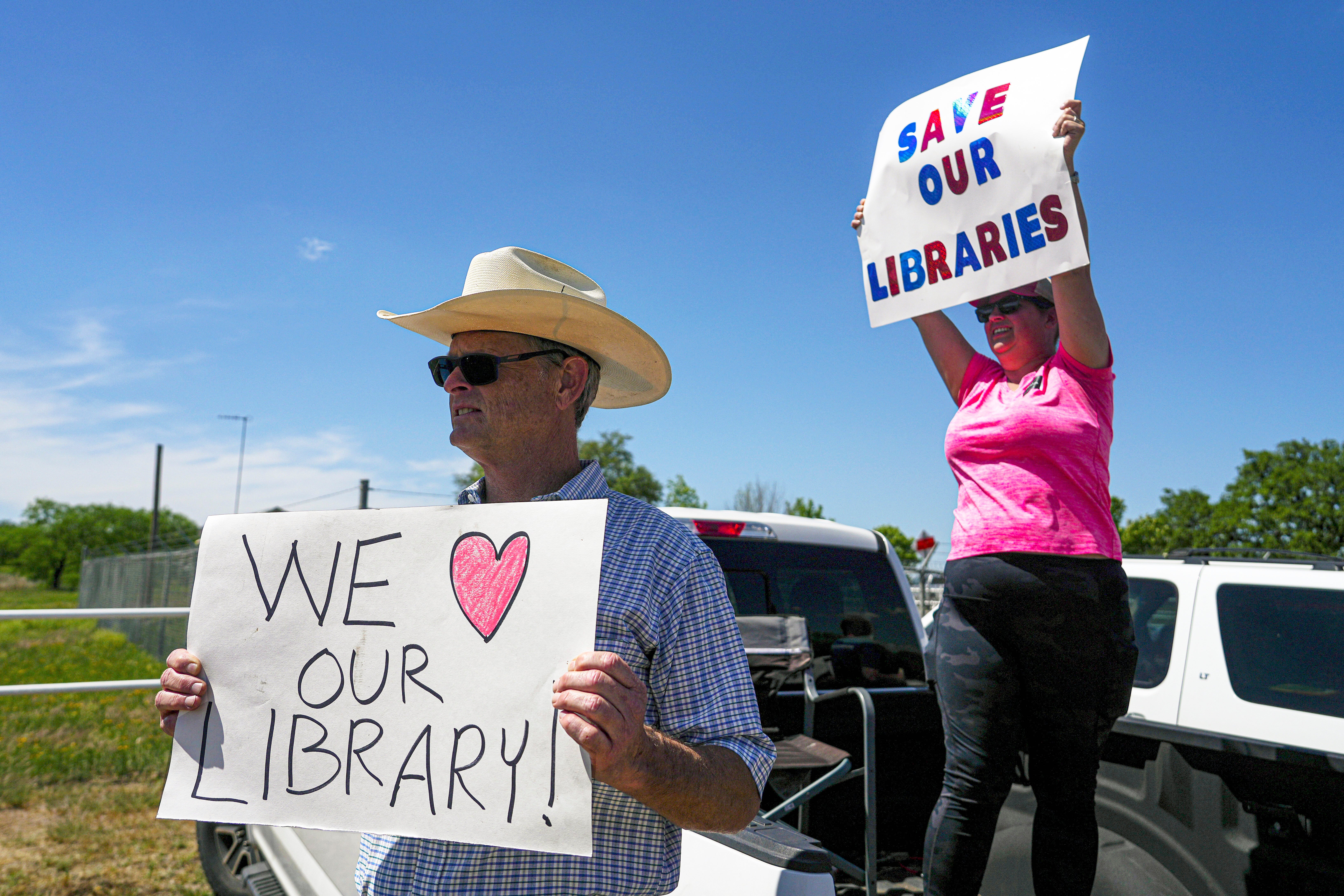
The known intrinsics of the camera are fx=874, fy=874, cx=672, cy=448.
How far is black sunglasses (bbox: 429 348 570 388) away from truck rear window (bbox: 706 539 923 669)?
1684mm

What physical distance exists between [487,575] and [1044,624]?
3.99 feet

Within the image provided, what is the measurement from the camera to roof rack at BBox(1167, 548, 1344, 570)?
3744 millimetres

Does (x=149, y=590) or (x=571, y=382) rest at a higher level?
(x=571, y=382)

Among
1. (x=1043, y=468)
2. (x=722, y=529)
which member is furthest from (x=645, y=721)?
(x=722, y=529)

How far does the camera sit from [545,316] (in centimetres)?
199

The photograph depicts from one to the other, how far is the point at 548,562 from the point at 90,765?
7.34 meters

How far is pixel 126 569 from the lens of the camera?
2177 cm

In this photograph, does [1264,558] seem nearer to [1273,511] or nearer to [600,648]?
[600,648]

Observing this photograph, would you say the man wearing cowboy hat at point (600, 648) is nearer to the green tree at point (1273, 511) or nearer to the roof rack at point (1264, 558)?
the roof rack at point (1264, 558)

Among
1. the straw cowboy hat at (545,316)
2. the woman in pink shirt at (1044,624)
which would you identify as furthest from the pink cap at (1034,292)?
the straw cowboy hat at (545,316)

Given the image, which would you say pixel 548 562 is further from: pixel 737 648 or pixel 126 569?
pixel 126 569

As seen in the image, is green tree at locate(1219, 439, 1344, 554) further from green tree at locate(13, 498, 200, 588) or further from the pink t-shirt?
green tree at locate(13, 498, 200, 588)

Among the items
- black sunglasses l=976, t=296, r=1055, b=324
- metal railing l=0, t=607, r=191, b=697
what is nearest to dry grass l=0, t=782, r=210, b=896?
metal railing l=0, t=607, r=191, b=697

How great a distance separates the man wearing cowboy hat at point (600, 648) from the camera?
1.38 meters
